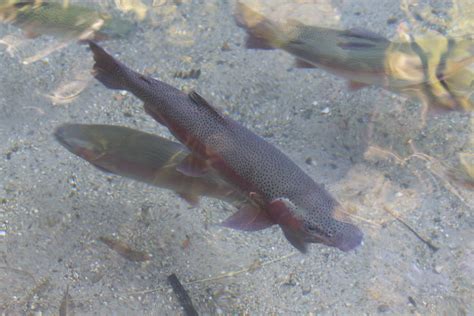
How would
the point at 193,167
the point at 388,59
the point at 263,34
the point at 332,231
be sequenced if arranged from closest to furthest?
1. the point at 332,231
2. the point at 193,167
3. the point at 388,59
4. the point at 263,34

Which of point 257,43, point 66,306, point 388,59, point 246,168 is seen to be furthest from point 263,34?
point 66,306

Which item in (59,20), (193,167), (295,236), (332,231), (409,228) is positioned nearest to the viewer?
(332,231)

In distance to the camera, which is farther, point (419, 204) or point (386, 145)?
point (386, 145)

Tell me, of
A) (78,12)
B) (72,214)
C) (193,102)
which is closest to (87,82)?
(78,12)

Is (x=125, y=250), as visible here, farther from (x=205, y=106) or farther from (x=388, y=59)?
(x=388, y=59)

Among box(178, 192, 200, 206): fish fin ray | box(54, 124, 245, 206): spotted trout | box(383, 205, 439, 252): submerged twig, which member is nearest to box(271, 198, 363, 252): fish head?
box(54, 124, 245, 206): spotted trout

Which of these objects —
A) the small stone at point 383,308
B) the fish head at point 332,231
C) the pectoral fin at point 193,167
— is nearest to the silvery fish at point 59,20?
the pectoral fin at point 193,167

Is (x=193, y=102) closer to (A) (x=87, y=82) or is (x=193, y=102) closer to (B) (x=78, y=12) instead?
(A) (x=87, y=82)
